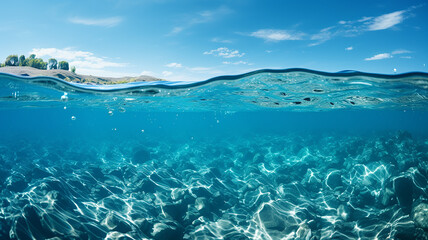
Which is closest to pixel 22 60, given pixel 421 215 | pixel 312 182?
pixel 312 182

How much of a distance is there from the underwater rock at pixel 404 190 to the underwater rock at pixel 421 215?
150 cm

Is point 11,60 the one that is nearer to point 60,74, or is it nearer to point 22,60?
point 22,60

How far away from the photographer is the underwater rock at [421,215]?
7.04m

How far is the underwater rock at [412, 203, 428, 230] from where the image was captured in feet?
23.1

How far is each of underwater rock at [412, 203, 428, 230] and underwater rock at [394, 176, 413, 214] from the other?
4.91ft

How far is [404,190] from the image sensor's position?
9.58 metres

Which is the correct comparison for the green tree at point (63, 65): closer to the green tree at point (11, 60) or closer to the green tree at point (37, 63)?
the green tree at point (37, 63)

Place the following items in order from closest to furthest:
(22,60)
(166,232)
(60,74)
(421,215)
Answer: (421,215)
(166,232)
(60,74)
(22,60)

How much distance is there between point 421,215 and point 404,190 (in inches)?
109

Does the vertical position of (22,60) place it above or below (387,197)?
above

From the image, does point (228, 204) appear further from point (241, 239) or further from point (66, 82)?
point (66, 82)

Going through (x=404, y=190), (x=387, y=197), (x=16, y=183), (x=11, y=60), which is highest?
(x=11, y=60)

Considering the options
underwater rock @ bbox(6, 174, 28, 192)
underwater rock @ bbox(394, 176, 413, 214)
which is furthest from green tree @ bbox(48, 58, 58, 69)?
underwater rock @ bbox(394, 176, 413, 214)

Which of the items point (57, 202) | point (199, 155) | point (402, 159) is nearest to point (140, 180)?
point (57, 202)
